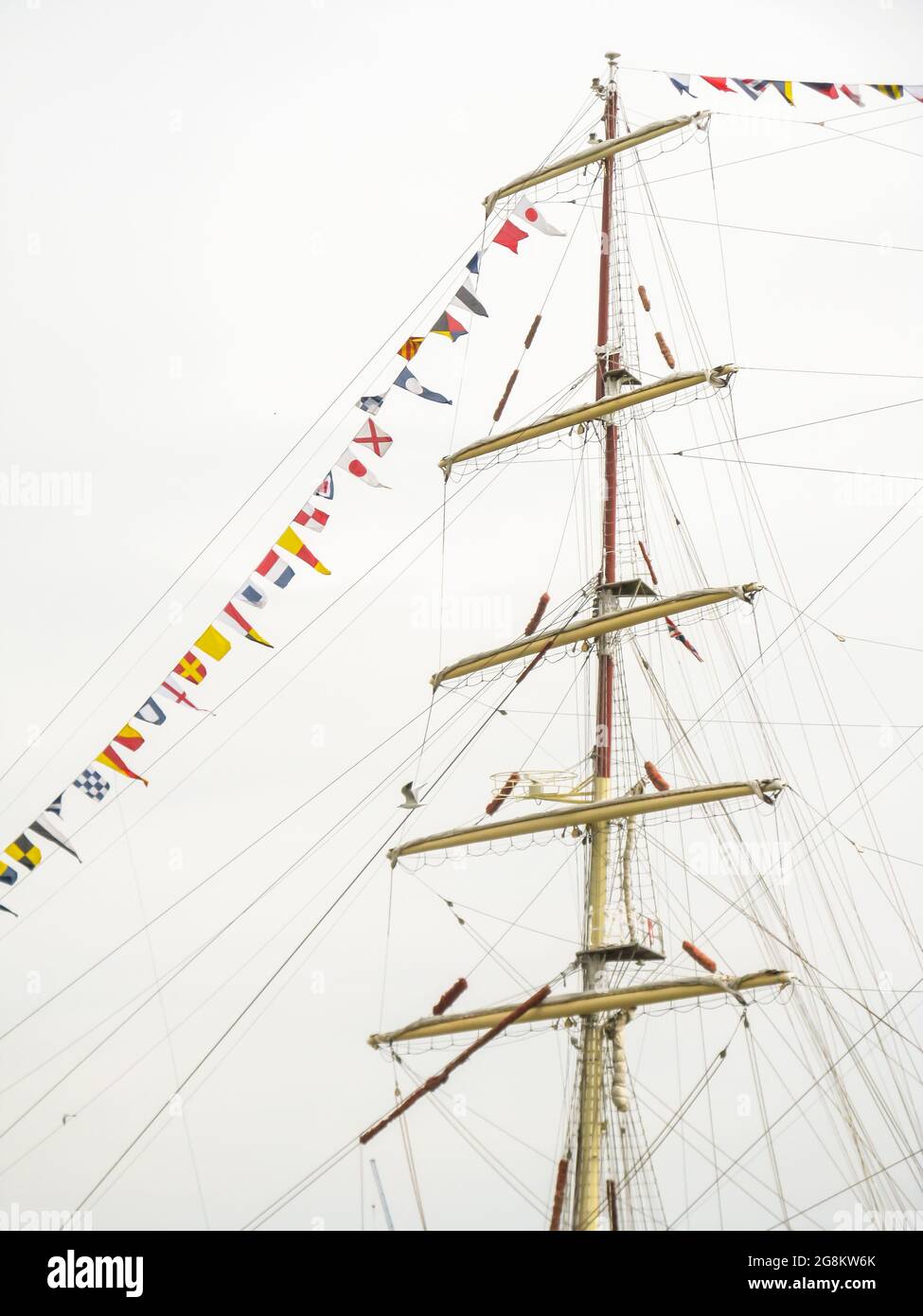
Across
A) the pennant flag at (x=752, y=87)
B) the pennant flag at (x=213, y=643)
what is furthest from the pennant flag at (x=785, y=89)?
the pennant flag at (x=213, y=643)

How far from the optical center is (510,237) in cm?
3231

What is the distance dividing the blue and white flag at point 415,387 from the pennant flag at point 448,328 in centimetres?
85

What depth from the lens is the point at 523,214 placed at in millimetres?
33438

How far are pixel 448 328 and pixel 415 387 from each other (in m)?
1.17

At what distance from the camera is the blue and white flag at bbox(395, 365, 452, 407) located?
31.5m

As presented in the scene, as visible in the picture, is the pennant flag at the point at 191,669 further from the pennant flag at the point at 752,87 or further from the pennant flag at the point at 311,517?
the pennant flag at the point at 752,87

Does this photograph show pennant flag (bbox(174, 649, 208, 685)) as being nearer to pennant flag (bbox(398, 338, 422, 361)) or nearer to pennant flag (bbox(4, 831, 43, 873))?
pennant flag (bbox(4, 831, 43, 873))

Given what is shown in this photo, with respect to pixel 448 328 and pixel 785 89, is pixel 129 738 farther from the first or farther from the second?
pixel 785 89

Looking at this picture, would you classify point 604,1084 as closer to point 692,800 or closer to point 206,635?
point 692,800

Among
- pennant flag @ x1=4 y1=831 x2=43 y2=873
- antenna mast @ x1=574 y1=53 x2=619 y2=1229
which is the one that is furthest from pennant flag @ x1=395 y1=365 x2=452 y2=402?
pennant flag @ x1=4 y1=831 x2=43 y2=873

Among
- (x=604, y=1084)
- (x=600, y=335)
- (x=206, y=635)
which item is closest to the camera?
(x=206, y=635)

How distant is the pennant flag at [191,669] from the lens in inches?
1201

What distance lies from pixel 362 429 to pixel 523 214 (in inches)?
189
